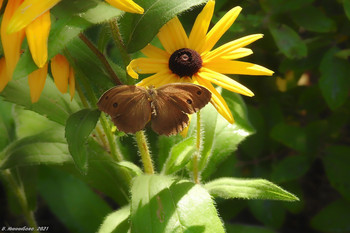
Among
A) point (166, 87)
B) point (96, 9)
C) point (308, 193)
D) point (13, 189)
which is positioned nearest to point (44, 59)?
point (96, 9)

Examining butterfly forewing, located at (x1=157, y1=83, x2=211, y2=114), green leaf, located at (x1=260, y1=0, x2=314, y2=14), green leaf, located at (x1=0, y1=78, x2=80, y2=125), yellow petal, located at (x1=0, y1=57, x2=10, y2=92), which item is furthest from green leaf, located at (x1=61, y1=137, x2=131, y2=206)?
green leaf, located at (x1=260, y1=0, x2=314, y2=14)

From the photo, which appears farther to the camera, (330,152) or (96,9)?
(330,152)

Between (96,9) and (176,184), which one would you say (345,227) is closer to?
(176,184)

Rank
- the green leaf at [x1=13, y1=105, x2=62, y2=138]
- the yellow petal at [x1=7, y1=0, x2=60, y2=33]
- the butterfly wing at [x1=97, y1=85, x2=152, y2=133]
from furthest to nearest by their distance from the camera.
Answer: the green leaf at [x1=13, y1=105, x2=62, y2=138]
the butterfly wing at [x1=97, y1=85, x2=152, y2=133]
the yellow petal at [x1=7, y1=0, x2=60, y2=33]

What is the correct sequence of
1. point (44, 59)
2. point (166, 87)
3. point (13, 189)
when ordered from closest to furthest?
point (44, 59) → point (166, 87) → point (13, 189)

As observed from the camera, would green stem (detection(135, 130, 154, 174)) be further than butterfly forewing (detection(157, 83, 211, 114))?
Yes

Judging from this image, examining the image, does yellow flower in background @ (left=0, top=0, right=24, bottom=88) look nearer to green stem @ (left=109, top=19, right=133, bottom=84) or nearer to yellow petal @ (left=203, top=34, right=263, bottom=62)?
green stem @ (left=109, top=19, right=133, bottom=84)

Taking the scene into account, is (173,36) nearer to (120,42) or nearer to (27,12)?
(120,42)
